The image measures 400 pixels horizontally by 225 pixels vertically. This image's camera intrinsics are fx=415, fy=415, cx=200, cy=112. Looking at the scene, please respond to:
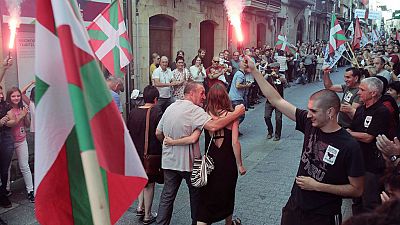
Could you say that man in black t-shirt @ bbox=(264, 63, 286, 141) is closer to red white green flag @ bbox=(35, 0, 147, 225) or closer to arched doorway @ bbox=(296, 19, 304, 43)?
red white green flag @ bbox=(35, 0, 147, 225)

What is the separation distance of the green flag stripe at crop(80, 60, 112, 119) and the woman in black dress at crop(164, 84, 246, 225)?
2.45 meters

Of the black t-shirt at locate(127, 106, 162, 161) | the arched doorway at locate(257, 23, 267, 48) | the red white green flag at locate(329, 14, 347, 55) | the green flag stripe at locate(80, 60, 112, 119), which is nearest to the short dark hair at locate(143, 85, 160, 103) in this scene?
the black t-shirt at locate(127, 106, 162, 161)

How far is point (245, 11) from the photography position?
19578 mm

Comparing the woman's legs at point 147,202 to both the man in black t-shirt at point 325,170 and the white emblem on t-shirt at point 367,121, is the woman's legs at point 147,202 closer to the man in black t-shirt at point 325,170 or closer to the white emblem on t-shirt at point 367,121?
the man in black t-shirt at point 325,170

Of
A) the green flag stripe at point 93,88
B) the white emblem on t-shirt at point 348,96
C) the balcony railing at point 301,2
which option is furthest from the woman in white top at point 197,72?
the balcony railing at point 301,2

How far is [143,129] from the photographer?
4.73 meters

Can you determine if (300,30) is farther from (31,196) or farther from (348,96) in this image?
(31,196)

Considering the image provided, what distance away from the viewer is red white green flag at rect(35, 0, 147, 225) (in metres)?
1.72

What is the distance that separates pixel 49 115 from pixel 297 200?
81.1 inches

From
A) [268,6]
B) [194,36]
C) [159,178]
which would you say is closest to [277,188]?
[159,178]

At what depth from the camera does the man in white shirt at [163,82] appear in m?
9.08

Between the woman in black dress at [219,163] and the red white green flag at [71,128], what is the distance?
220 centimetres

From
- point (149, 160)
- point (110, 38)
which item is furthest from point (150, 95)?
point (110, 38)

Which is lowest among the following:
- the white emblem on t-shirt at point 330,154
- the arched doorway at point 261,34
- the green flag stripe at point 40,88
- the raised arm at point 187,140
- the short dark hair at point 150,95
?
the raised arm at point 187,140
